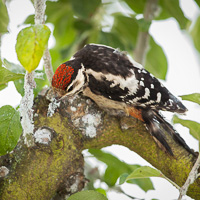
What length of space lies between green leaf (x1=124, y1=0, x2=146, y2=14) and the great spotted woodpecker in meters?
0.47

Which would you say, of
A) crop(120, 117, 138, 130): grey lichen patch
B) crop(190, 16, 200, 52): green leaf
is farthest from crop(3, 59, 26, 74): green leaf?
crop(190, 16, 200, 52): green leaf

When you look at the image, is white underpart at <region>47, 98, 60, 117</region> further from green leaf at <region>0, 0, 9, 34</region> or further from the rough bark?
green leaf at <region>0, 0, 9, 34</region>

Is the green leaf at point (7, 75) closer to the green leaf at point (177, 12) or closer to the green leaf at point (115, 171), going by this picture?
the green leaf at point (115, 171)

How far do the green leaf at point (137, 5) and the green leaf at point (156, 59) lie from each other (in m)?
0.16

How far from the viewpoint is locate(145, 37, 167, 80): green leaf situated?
138 centimetres

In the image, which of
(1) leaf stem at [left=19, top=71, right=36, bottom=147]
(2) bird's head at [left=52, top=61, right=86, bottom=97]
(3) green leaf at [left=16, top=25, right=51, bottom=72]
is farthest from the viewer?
(2) bird's head at [left=52, top=61, right=86, bottom=97]

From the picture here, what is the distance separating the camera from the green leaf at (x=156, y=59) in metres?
1.38

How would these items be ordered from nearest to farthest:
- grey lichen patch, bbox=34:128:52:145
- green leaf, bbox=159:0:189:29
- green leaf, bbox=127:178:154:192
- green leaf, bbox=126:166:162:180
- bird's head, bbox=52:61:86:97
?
green leaf, bbox=126:166:162:180 → grey lichen patch, bbox=34:128:52:145 → bird's head, bbox=52:61:86:97 → green leaf, bbox=127:178:154:192 → green leaf, bbox=159:0:189:29

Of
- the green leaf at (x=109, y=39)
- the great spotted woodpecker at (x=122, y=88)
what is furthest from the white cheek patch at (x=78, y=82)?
the green leaf at (x=109, y=39)

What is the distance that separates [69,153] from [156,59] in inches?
29.7

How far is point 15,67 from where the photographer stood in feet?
2.80

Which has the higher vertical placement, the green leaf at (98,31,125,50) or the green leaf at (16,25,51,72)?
the green leaf at (16,25,51,72)

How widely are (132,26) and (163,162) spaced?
787 millimetres

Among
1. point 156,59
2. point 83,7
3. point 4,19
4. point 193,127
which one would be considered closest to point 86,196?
point 193,127
